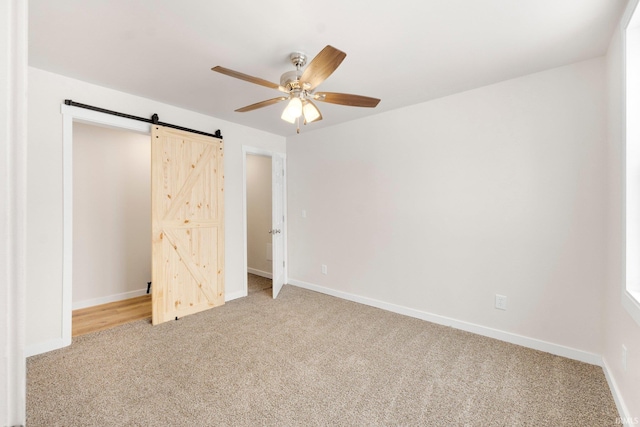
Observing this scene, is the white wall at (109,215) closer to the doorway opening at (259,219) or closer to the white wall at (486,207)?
the doorway opening at (259,219)

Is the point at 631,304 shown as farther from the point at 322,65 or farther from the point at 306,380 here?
the point at 322,65

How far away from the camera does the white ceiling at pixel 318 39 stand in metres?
1.74

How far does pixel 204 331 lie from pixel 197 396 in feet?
3.35

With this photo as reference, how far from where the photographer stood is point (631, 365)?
1.65 m

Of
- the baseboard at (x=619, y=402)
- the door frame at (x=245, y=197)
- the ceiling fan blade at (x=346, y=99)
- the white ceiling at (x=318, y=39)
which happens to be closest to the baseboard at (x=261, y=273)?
the door frame at (x=245, y=197)

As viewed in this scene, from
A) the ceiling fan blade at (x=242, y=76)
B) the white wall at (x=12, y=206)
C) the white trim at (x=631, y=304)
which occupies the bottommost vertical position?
the white trim at (x=631, y=304)

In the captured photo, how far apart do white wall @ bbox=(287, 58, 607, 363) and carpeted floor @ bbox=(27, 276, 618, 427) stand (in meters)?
0.40

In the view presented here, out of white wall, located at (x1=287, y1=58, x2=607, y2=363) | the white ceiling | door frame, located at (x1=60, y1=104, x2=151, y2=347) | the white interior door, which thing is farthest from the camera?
the white interior door

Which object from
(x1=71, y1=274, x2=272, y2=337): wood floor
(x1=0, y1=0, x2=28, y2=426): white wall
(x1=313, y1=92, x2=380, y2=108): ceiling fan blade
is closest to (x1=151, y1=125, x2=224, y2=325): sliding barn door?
(x1=71, y1=274, x2=272, y2=337): wood floor

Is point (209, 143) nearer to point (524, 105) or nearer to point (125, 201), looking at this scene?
point (125, 201)

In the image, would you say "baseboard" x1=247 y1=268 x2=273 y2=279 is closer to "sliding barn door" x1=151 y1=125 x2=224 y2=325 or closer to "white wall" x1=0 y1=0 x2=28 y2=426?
"sliding barn door" x1=151 y1=125 x2=224 y2=325

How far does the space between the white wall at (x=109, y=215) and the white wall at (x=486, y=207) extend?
271cm

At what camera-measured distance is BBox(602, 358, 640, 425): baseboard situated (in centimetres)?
160

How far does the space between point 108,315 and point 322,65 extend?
3.64 meters
